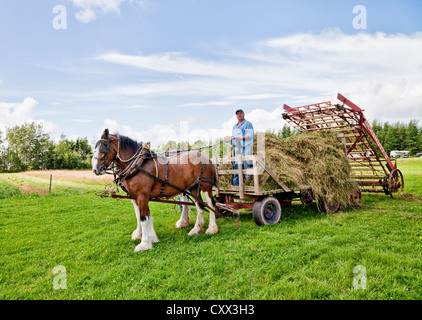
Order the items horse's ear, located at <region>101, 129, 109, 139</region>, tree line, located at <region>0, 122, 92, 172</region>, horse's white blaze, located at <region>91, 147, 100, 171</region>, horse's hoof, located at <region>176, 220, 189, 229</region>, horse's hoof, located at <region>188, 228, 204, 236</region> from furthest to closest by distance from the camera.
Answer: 1. tree line, located at <region>0, 122, 92, 172</region>
2. horse's hoof, located at <region>176, 220, 189, 229</region>
3. horse's hoof, located at <region>188, 228, 204, 236</region>
4. horse's ear, located at <region>101, 129, 109, 139</region>
5. horse's white blaze, located at <region>91, 147, 100, 171</region>

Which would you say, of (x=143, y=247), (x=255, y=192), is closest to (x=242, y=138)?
(x=255, y=192)

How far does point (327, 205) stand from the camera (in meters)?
8.08

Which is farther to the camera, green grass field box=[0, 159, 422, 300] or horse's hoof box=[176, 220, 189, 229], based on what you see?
horse's hoof box=[176, 220, 189, 229]

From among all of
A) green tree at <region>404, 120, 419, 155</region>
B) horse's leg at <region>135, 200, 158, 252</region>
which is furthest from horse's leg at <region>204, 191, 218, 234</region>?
green tree at <region>404, 120, 419, 155</region>

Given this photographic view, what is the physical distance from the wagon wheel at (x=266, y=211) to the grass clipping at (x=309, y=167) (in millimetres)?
367

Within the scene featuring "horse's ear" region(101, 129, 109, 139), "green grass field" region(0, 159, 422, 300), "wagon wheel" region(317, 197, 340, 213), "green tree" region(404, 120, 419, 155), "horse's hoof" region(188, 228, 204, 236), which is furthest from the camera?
"green tree" region(404, 120, 419, 155)

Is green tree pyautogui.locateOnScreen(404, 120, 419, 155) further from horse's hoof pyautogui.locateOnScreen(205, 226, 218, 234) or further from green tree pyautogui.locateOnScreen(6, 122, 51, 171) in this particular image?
green tree pyautogui.locateOnScreen(6, 122, 51, 171)

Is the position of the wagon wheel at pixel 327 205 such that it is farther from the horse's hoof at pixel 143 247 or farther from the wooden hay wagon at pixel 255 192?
the horse's hoof at pixel 143 247

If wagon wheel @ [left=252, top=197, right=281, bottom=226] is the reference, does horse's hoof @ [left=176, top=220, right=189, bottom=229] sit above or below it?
below

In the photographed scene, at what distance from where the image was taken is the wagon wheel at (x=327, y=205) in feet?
25.8

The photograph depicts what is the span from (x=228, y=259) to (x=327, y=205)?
4.86 meters

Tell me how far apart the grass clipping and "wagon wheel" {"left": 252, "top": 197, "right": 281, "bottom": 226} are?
0.37 m

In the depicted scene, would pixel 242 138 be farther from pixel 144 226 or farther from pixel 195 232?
pixel 144 226

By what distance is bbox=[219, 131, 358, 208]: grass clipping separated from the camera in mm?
6910
